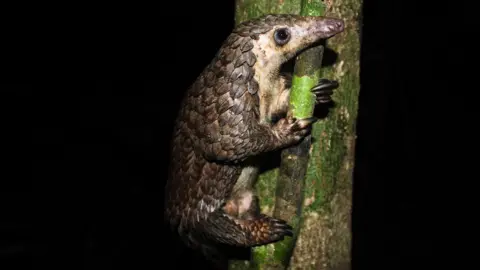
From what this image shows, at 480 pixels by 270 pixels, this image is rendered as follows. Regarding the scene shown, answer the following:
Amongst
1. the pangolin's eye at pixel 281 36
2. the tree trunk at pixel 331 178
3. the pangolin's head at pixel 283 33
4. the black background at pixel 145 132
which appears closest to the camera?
the pangolin's head at pixel 283 33

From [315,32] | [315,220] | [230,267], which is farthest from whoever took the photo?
[230,267]

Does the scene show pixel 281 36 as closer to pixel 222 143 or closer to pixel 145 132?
pixel 222 143

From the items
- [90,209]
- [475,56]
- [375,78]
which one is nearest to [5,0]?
[90,209]

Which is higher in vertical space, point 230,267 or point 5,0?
point 5,0

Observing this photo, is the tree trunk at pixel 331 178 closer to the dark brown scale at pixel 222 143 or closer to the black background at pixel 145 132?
the dark brown scale at pixel 222 143

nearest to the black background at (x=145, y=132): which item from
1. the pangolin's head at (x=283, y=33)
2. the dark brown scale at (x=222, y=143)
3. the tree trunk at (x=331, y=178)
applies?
the dark brown scale at (x=222, y=143)

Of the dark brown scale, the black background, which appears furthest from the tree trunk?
the black background

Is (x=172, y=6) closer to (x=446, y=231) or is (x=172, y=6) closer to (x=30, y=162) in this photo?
(x=30, y=162)
